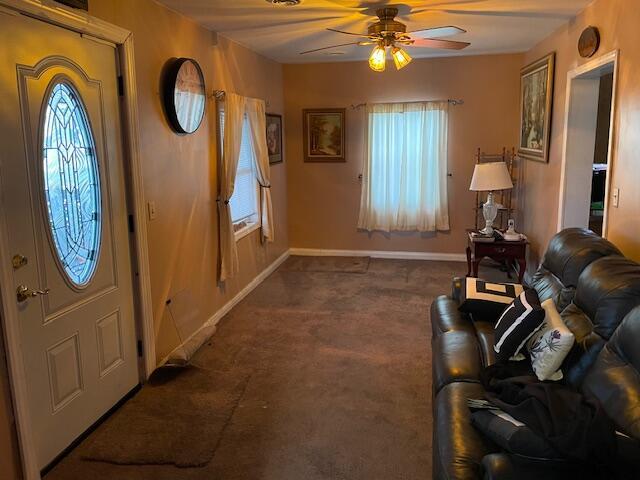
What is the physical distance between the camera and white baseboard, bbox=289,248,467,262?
641 cm

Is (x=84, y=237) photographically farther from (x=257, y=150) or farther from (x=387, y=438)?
(x=257, y=150)

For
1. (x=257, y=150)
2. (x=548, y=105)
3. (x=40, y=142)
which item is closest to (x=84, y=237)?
(x=40, y=142)

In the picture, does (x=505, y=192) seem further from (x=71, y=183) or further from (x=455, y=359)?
(x=71, y=183)

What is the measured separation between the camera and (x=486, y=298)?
122 inches

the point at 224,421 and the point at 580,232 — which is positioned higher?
the point at 580,232

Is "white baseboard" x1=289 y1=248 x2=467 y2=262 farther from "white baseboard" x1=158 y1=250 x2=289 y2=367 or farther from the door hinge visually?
the door hinge

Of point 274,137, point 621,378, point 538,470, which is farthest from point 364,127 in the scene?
point 538,470

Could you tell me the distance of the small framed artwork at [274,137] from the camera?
19.1ft

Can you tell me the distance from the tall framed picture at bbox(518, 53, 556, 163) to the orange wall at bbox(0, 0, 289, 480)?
9.20 ft

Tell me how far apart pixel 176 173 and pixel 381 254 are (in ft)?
11.6

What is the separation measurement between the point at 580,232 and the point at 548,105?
1954 mm

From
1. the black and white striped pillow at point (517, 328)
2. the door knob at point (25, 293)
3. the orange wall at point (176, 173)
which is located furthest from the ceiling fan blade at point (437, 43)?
the door knob at point (25, 293)

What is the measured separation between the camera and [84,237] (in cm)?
266

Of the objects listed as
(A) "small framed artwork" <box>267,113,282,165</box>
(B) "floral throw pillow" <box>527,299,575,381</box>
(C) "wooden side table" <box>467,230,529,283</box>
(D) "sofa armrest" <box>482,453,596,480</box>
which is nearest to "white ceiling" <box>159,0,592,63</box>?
(A) "small framed artwork" <box>267,113,282,165</box>
